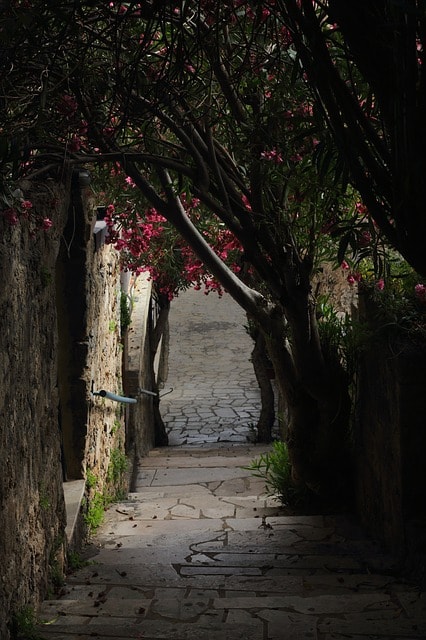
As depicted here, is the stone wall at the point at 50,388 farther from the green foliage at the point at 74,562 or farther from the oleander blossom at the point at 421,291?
the oleander blossom at the point at 421,291

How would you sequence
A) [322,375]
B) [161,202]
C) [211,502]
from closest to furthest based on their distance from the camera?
1. [161,202]
2. [322,375]
3. [211,502]

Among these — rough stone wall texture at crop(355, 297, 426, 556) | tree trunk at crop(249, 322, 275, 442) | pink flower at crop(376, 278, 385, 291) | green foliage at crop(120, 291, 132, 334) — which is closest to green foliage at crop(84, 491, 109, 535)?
rough stone wall texture at crop(355, 297, 426, 556)

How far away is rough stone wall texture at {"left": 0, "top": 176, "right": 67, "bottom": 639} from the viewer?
3750 millimetres

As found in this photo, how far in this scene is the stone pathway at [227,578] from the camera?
3.88m

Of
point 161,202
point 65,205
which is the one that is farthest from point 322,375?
point 65,205

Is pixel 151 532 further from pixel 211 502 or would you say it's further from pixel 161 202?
pixel 161 202

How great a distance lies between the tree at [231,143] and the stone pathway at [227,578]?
911 mm

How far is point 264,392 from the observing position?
524 inches

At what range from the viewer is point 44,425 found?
4.79 meters

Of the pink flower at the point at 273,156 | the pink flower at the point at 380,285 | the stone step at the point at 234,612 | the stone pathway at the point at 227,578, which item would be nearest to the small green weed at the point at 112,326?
the stone pathway at the point at 227,578

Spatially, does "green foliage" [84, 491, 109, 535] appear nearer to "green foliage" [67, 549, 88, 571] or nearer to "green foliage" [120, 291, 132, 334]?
"green foliage" [67, 549, 88, 571]

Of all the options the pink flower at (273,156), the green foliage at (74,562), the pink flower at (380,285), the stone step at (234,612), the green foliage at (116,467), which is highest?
the pink flower at (273,156)

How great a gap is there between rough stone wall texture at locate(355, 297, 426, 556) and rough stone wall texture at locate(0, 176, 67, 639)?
1925mm

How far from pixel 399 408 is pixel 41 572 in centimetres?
211
